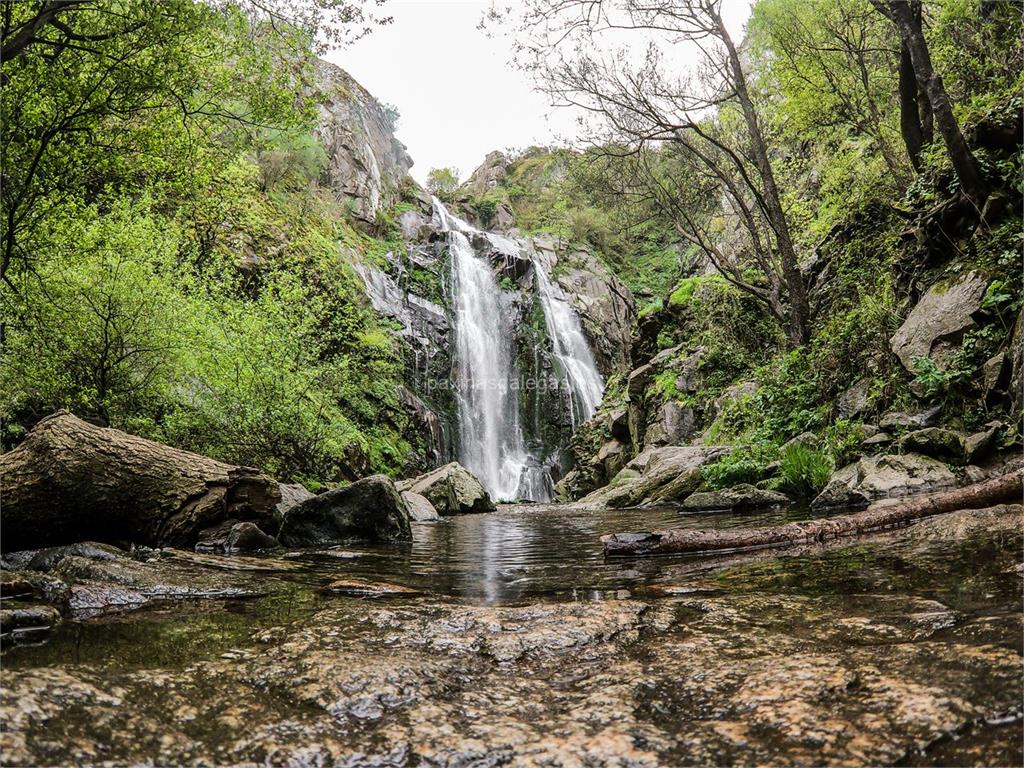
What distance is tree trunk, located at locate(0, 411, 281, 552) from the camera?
6.55m

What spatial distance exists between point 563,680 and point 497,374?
1068 inches

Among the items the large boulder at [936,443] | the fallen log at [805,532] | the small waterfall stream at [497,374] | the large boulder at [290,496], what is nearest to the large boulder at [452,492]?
the large boulder at [290,496]

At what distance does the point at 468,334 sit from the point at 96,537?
23.6 metres

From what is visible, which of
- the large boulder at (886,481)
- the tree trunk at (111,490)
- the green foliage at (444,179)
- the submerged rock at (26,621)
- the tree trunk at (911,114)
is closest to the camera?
the submerged rock at (26,621)

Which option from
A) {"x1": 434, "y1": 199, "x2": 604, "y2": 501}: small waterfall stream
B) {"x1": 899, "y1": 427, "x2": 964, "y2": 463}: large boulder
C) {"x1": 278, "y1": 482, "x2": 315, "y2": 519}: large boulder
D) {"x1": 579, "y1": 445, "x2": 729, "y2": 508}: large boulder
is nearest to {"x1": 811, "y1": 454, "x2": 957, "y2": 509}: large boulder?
{"x1": 899, "y1": 427, "x2": 964, "y2": 463}: large boulder

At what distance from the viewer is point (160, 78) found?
6.99 metres

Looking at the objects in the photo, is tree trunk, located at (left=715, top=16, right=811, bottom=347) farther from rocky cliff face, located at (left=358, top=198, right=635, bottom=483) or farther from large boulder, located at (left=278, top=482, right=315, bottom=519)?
rocky cliff face, located at (left=358, top=198, right=635, bottom=483)

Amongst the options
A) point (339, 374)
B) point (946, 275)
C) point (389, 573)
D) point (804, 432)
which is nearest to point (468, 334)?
point (339, 374)

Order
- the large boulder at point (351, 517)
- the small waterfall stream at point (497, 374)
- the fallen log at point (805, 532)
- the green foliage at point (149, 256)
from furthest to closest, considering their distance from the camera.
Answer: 1. the small waterfall stream at point (497, 374)
2. the large boulder at point (351, 517)
3. the green foliage at point (149, 256)
4. the fallen log at point (805, 532)

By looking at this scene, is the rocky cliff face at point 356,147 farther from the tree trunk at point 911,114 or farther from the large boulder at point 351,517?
the large boulder at point 351,517

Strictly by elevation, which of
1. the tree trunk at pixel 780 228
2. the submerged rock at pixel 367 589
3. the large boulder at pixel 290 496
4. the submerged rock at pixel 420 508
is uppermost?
the tree trunk at pixel 780 228

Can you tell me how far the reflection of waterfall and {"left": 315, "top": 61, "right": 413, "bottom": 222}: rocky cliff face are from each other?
1081cm

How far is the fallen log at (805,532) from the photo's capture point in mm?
5629

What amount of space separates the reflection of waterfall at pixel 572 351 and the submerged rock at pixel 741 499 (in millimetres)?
17847
